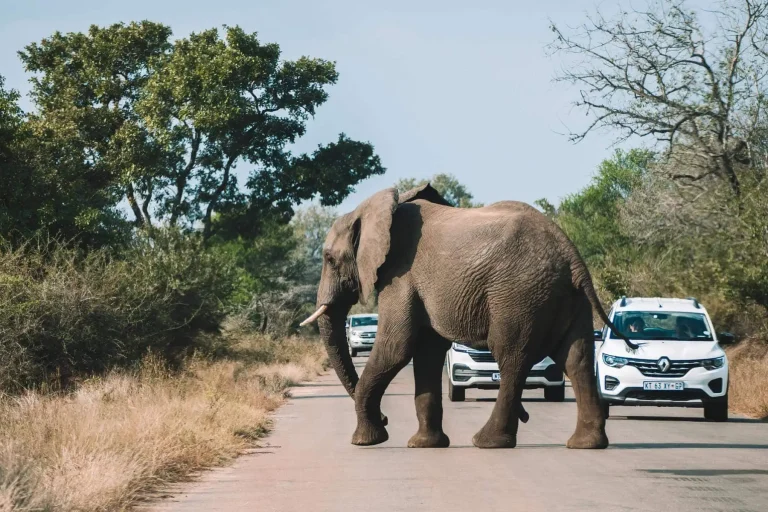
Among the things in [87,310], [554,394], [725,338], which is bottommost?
[554,394]

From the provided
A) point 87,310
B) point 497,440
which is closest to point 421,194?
point 497,440

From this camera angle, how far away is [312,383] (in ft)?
114

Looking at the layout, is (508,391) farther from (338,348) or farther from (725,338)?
(725,338)

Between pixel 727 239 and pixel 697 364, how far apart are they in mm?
11281

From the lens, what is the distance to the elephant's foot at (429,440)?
15461 millimetres

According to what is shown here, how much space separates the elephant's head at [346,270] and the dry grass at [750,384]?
27.0 ft

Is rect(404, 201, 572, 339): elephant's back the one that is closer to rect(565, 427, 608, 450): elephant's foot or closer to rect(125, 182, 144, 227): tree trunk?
rect(565, 427, 608, 450): elephant's foot

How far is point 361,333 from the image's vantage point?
189 ft

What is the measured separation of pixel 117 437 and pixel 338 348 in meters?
3.54

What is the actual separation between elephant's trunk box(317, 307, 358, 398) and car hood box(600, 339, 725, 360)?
208 inches

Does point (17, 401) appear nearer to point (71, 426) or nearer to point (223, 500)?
point (71, 426)

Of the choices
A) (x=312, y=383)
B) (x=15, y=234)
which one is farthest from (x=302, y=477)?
(x=312, y=383)

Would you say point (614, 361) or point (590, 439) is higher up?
point (614, 361)

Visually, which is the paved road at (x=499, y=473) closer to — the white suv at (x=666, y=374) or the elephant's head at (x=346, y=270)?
the white suv at (x=666, y=374)
